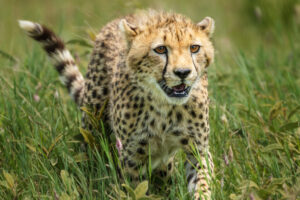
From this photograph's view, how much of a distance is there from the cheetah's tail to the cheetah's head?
31.7 inches

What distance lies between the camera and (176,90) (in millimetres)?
2514

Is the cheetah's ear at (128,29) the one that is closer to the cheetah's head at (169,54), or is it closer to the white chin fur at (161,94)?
the cheetah's head at (169,54)

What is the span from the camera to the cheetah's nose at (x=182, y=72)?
2352mm

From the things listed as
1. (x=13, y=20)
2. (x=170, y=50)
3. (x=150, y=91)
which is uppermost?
(x=13, y=20)

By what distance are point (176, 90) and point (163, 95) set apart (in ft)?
0.28

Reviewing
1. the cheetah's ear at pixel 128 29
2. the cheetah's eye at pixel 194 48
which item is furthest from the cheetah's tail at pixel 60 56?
the cheetah's eye at pixel 194 48

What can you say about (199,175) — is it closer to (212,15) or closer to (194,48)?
(194,48)

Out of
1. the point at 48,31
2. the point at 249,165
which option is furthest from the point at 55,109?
the point at 249,165

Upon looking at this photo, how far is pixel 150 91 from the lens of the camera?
8.70ft

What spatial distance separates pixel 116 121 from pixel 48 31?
0.83m

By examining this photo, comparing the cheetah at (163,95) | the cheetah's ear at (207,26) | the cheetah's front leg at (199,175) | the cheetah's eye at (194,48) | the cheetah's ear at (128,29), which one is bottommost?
the cheetah's front leg at (199,175)

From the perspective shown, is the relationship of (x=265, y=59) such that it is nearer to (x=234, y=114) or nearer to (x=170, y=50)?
(x=234, y=114)

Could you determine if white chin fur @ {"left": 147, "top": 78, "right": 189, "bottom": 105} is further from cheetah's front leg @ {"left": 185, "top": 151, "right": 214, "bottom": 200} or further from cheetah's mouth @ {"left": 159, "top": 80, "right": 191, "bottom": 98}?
cheetah's front leg @ {"left": 185, "top": 151, "right": 214, "bottom": 200}

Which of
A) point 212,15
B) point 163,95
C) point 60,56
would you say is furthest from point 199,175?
point 212,15
